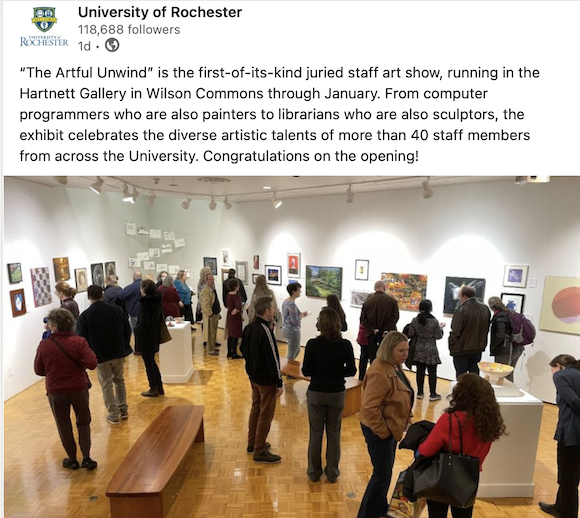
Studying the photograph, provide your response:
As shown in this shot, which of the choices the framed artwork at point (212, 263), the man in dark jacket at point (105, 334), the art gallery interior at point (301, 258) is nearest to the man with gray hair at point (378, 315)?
the art gallery interior at point (301, 258)

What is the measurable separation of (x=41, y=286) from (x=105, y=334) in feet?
9.62

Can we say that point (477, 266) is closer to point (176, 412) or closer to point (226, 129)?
point (176, 412)

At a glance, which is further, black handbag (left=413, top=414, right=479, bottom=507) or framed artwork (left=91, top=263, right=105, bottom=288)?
framed artwork (left=91, top=263, right=105, bottom=288)

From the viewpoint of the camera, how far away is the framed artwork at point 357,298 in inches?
273

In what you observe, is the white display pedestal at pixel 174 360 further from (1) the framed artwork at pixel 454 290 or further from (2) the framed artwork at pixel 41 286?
(1) the framed artwork at pixel 454 290

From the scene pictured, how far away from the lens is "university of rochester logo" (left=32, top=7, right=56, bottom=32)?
99 cm

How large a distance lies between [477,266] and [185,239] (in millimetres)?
7554

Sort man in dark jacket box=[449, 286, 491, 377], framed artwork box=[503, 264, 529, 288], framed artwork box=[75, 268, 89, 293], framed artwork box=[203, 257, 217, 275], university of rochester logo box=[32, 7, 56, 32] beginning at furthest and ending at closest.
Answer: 1. framed artwork box=[203, 257, 217, 275]
2. framed artwork box=[75, 268, 89, 293]
3. framed artwork box=[503, 264, 529, 288]
4. man in dark jacket box=[449, 286, 491, 377]
5. university of rochester logo box=[32, 7, 56, 32]

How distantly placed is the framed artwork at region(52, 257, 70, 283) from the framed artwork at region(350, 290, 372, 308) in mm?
5701

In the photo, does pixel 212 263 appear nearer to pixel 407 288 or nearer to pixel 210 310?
pixel 210 310

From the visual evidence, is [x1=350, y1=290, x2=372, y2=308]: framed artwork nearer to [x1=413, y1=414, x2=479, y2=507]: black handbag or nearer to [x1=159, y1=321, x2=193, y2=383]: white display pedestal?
[x1=159, y1=321, x2=193, y2=383]: white display pedestal

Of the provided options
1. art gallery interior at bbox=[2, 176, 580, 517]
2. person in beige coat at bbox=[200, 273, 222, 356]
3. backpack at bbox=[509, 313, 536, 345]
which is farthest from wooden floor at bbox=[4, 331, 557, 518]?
person in beige coat at bbox=[200, 273, 222, 356]

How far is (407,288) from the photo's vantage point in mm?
6402

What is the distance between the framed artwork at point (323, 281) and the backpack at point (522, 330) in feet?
10.5
